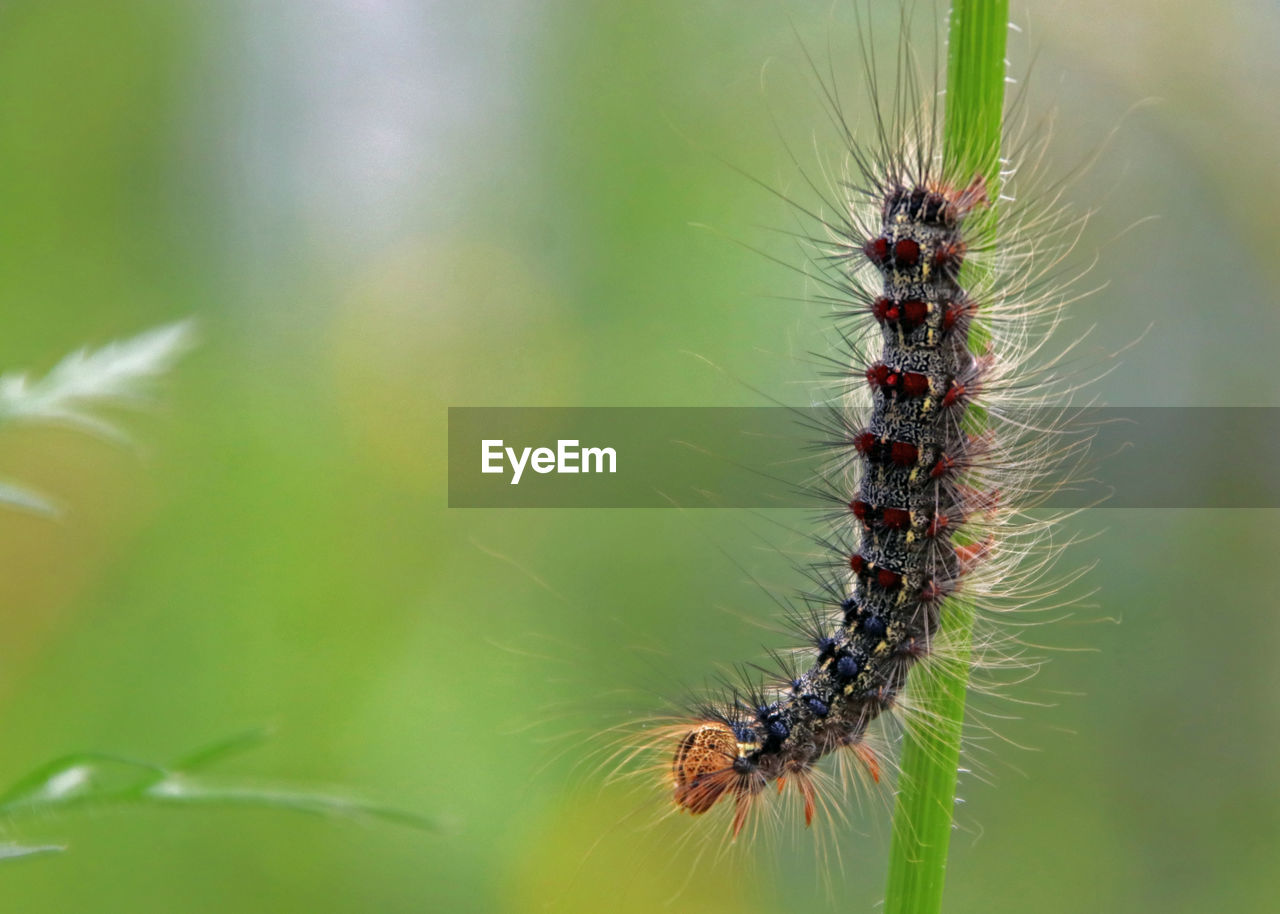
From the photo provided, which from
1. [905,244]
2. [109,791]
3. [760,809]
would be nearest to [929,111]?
[905,244]

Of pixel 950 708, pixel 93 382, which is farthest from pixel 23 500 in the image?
pixel 950 708

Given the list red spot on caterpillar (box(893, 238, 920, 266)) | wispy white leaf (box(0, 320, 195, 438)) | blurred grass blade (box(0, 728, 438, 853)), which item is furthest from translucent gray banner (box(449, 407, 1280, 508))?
blurred grass blade (box(0, 728, 438, 853))

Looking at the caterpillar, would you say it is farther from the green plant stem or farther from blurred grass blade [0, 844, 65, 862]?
blurred grass blade [0, 844, 65, 862]

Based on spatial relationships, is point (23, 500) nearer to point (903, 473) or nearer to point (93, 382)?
point (93, 382)

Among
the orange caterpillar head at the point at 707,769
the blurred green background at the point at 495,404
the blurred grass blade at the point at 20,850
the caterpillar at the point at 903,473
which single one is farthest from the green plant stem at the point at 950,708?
the blurred green background at the point at 495,404

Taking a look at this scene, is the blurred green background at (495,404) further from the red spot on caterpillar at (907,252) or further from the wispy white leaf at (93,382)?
the wispy white leaf at (93,382)

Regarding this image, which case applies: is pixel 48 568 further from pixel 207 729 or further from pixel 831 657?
pixel 831 657
